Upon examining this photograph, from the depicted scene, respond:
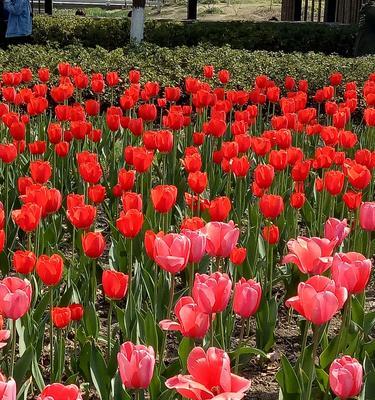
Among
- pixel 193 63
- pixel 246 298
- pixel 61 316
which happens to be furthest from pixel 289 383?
pixel 193 63

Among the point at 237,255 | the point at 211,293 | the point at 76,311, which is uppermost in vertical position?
the point at 211,293

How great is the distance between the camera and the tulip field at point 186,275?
7.97ft

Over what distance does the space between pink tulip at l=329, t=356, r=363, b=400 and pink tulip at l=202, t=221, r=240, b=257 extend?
0.80m

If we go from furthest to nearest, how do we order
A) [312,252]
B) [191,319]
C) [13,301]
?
[312,252], [13,301], [191,319]

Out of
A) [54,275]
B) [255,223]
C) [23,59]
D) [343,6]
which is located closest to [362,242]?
[255,223]

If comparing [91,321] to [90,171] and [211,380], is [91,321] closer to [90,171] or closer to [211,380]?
[90,171]

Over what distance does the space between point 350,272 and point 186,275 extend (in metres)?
1.88

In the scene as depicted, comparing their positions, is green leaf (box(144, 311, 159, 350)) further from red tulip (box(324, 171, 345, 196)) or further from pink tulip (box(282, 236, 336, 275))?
red tulip (box(324, 171, 345, 196))

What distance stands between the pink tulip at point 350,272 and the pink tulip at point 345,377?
475 mm

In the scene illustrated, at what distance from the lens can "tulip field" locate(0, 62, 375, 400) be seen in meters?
2.43

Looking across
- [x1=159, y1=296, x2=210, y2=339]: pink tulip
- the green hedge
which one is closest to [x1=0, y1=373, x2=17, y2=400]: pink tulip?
[x1=159, y1=296, x2=210, y2=339]: pink tulip

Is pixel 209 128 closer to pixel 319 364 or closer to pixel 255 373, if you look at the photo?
pixel 255 373

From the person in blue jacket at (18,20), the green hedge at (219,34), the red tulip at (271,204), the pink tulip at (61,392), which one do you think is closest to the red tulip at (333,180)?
the red tulip at (271,204)

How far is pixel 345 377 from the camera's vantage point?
221 centimetres
